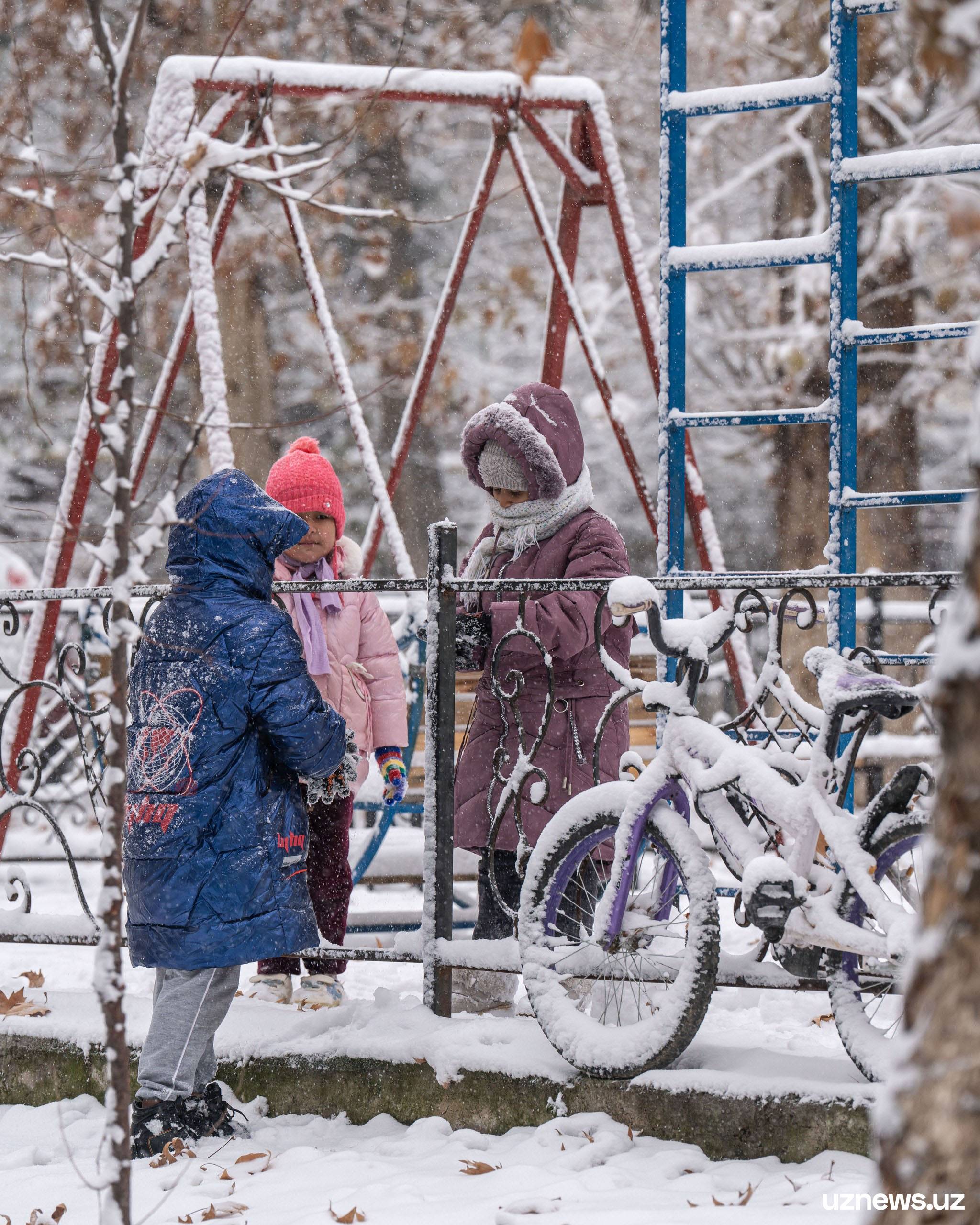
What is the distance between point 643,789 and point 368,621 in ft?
4.32

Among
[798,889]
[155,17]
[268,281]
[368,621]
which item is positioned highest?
[155,17]

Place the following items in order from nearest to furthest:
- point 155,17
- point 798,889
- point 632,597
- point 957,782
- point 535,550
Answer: point 957,782 → point 798,889 → point 632,597 → point 535,550 → point 155,17

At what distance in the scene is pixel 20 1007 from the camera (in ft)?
13.2

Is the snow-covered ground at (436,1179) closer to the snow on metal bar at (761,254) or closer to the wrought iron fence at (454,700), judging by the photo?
the wrought iron fence at (454,700)

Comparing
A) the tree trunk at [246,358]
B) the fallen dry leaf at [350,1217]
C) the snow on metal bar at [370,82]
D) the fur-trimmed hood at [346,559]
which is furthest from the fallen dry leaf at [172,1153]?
the tree trunk at [246,358]

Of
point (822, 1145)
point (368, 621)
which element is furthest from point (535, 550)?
point (822, 1145)

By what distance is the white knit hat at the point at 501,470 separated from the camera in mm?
3936

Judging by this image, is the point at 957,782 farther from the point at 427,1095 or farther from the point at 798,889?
the point at 427,1095

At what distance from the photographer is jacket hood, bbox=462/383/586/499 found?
152 inches

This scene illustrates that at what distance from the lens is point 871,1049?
294 centimetres

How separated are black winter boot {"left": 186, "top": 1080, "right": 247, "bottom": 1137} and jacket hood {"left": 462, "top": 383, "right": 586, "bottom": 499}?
1735mm

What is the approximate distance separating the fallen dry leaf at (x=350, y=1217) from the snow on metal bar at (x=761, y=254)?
274cm

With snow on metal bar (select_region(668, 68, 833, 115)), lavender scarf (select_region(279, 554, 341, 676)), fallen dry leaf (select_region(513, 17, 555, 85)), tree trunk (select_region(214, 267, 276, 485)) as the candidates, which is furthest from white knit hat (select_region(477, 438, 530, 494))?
tree trunk (select_region(214, 267, 276, 485))

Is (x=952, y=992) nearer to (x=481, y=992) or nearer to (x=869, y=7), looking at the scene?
(x=481, y=992)
